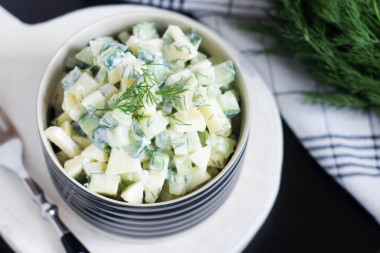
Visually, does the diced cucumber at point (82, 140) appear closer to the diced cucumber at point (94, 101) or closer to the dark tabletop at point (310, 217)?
the diced cucumber at point (94, 101)

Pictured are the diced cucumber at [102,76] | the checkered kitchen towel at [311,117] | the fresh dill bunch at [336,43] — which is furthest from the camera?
the checkered kitchen towel at [311,117]

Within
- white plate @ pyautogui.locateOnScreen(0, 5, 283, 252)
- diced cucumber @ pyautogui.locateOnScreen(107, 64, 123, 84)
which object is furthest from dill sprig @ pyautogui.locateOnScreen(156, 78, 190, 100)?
white plate @ pyautogui.locateOnScreen(0, 5, 283, 252)

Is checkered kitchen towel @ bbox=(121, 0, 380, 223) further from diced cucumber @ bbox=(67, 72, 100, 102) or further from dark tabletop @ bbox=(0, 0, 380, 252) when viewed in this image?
diced cucumber @ bbox=(67, 72, 100, 102)

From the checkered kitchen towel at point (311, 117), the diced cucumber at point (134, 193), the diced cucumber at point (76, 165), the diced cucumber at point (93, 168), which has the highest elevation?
the diced cucumber at point (76, 165)

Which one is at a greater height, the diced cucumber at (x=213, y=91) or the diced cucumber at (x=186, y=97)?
the diced cucumber at (x=186, y=97)

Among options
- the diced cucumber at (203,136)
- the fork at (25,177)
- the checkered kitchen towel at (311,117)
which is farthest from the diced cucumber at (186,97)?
the checkered kitchen towel at (311,117)

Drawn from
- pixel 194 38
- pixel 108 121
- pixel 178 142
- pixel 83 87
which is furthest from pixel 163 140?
pixel 194 38
